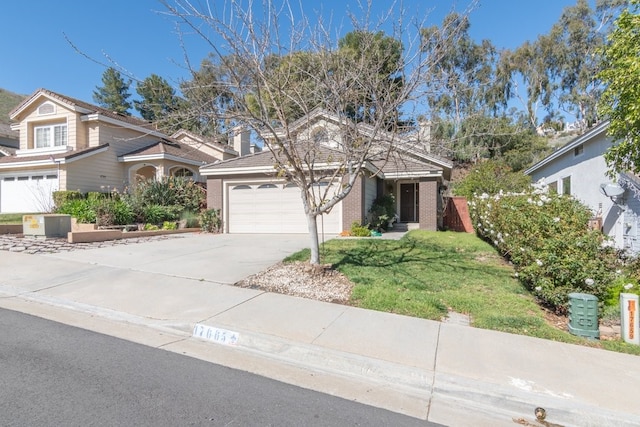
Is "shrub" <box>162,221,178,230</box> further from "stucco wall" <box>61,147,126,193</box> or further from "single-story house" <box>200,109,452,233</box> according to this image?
"stucco wall" <box>61,147,126,193</box>

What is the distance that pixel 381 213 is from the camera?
16.1m

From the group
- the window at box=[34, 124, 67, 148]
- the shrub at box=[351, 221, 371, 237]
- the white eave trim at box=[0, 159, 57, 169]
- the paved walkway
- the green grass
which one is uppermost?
the window at box=[34, 124, 67, 148]

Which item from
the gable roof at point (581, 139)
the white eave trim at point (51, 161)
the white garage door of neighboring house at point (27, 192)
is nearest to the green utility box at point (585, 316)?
the gable roof at point (581, 139)

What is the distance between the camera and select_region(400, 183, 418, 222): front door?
21062 millimetres

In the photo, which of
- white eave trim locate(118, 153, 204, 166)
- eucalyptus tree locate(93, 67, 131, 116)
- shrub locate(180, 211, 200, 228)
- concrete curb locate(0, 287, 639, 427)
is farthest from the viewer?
eucalyptus tree locate(93, 67, 131, 116)

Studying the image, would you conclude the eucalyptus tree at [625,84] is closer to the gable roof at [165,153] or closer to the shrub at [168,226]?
the shrub at [168,226]

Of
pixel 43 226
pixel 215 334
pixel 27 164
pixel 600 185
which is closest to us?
pixel 215 334

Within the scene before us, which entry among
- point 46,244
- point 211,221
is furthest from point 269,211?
point 46,244

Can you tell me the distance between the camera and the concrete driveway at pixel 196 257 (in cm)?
791

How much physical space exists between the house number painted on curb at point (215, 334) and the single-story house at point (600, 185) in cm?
747

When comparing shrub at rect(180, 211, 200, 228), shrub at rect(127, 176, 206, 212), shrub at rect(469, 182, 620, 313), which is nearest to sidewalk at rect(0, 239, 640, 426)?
shrub at rect(469, 182, 620, 313)

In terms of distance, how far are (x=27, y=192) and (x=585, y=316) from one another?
2530 centimetres

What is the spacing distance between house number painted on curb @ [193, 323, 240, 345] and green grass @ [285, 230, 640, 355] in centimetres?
218

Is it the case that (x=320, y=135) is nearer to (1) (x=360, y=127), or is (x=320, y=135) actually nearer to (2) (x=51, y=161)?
(1) (x=360, y=127)
